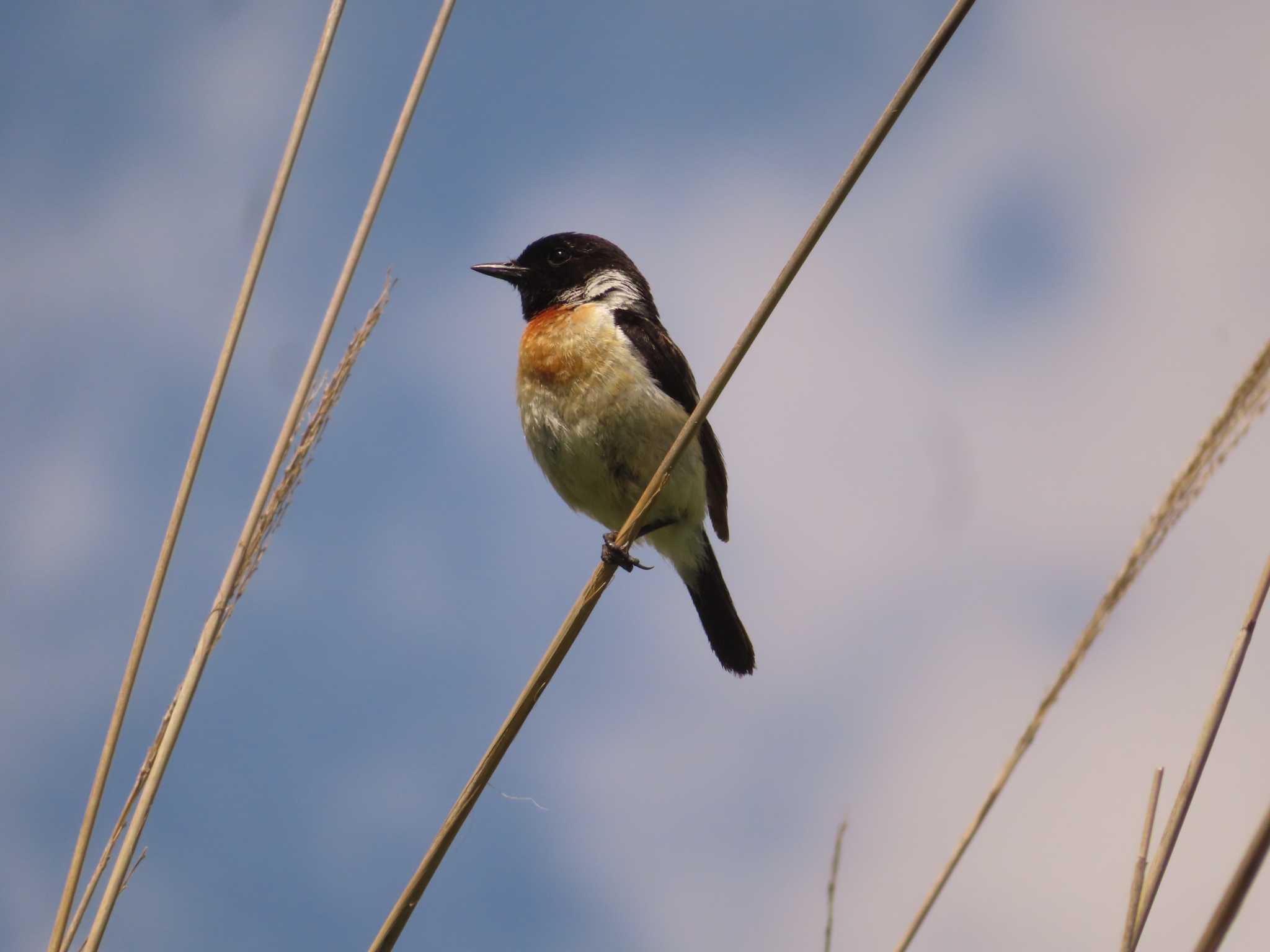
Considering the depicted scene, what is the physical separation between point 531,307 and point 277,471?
2.78m

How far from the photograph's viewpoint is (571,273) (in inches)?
195

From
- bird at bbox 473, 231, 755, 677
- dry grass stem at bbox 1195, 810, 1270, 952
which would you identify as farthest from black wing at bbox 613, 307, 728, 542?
dry grass stem at bbox 1195, 810, 1270, 952

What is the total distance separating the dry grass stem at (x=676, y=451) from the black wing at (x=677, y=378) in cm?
204

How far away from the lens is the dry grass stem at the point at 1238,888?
3.39ft

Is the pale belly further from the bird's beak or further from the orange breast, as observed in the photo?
→ the bird's beak

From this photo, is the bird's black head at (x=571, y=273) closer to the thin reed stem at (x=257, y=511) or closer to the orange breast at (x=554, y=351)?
the orange breast at (x=554, y=351)

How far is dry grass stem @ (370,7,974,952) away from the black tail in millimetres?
2535

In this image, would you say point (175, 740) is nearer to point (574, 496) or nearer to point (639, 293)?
point (574, 496)

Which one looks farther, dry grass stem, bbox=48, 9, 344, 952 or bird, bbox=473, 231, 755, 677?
bird, bbox=473, 231, 755, 677

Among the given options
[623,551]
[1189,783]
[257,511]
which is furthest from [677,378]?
[1189,783]

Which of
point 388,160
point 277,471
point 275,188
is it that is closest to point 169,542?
point 277,471

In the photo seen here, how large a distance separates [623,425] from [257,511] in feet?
6.22

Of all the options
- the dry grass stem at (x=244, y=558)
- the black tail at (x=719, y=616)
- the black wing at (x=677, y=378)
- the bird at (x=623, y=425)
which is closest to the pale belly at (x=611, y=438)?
the bird at (x=623, y=425)

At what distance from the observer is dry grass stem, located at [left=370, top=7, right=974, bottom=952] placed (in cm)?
172
